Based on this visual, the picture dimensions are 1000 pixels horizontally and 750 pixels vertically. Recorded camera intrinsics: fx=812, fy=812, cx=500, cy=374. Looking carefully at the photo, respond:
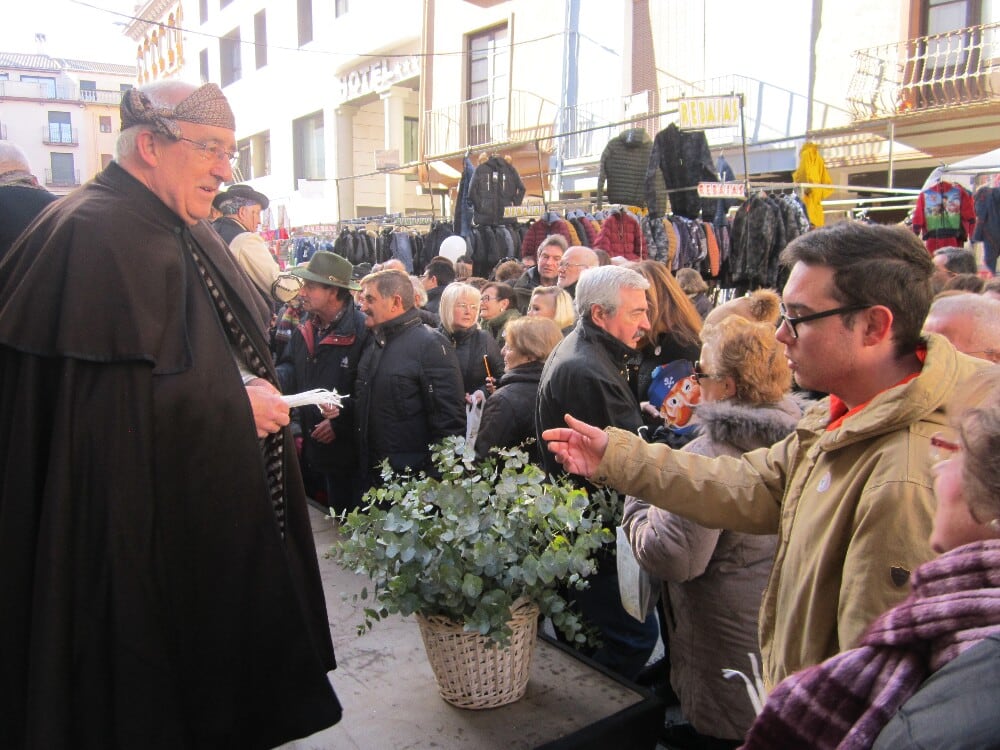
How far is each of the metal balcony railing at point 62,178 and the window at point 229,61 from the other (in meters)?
32.3

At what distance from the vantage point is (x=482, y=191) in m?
9.57

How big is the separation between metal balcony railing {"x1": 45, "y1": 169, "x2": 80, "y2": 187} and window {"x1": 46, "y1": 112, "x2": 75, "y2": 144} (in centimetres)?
218

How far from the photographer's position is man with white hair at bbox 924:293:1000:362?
2.96m

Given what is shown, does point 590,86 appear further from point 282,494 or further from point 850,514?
point 850,514

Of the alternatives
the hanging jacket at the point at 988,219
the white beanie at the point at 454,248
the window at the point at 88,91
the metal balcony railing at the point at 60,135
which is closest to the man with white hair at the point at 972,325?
the hanging jacket at the point at 988,219

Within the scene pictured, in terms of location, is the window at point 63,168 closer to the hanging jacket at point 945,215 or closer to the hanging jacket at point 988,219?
the hanging jacket at point 945,215

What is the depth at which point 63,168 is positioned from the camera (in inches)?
2286

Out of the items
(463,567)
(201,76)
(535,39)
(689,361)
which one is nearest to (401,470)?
(689,361)

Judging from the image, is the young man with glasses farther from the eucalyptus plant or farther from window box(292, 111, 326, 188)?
window box(292, 111, 326, 188)

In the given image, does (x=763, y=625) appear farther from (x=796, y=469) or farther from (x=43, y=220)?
(x=43, y=220)

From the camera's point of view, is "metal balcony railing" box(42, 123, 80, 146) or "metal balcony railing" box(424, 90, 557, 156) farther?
"metal balcony railing" box(42, 123, 80, 146)

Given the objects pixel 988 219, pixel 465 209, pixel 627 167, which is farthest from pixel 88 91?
pixel 988 219

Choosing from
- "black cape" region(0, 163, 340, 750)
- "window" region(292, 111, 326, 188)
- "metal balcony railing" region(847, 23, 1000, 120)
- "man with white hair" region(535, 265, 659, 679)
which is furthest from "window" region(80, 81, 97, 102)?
"black cape" region(0, 163, 340, 750)

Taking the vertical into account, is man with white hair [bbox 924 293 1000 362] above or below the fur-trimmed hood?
above
